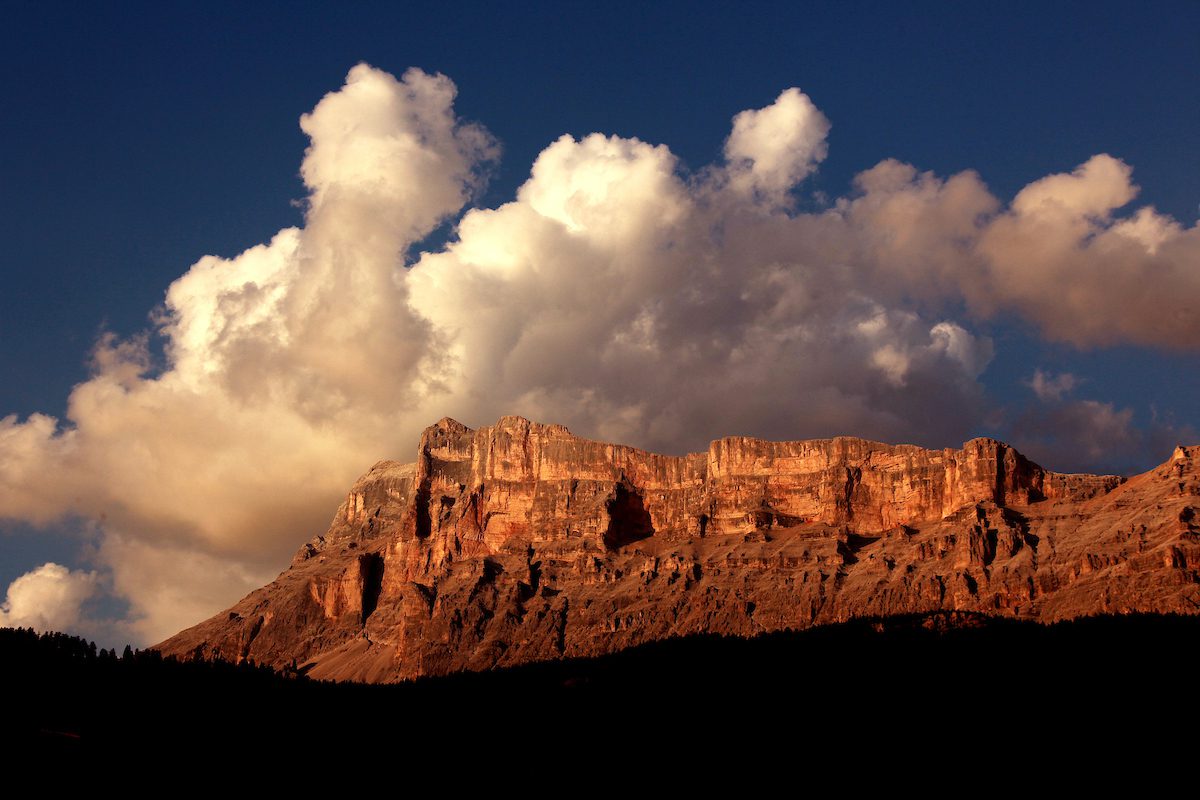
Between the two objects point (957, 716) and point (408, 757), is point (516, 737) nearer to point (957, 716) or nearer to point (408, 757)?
point (408, 757)

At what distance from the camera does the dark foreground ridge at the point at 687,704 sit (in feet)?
469

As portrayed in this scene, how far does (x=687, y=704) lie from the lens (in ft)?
529

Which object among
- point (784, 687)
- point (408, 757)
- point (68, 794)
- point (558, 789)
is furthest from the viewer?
point (784, 687)

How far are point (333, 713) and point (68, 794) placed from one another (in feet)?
167

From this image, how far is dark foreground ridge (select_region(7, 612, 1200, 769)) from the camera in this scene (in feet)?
469

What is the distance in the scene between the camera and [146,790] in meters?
130

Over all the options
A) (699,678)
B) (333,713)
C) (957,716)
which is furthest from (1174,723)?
(333,713)

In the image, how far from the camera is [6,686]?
491 feet

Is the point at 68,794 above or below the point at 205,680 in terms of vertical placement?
below

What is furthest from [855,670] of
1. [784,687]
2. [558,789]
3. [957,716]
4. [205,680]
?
[205,680]

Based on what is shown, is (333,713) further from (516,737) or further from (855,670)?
(855,670)

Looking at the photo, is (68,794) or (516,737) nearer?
(68,794)

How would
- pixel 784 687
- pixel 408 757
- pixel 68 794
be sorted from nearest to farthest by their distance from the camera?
pixel 68 794
pixel 408 757
pixel 784 687

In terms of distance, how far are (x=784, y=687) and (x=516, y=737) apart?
1376 inches
